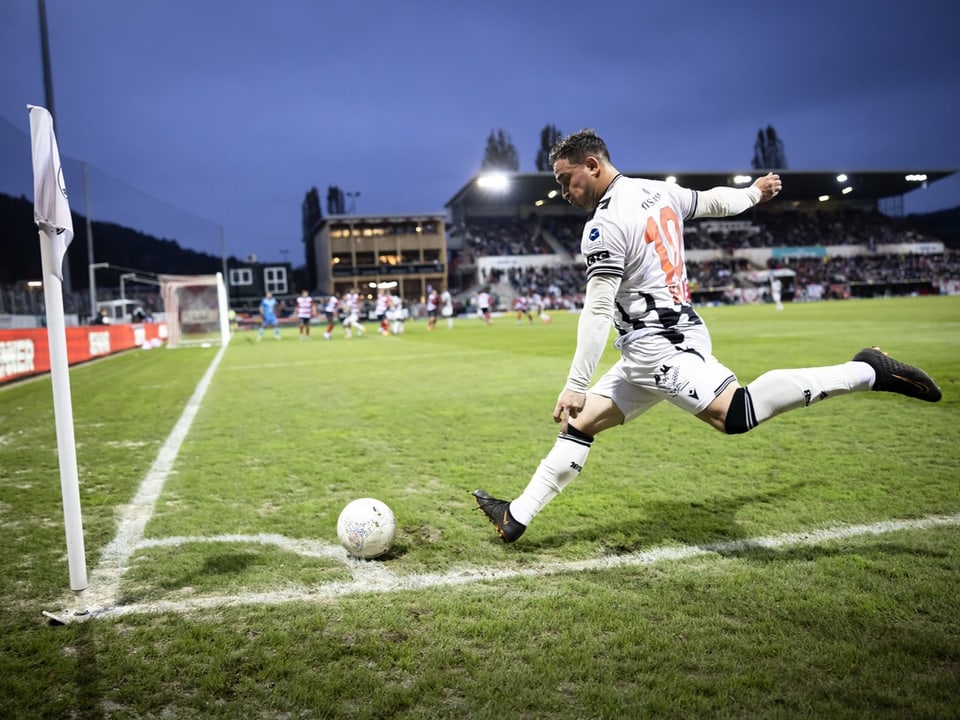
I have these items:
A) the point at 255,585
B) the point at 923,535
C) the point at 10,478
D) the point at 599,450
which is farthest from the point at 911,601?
the point at 10,478

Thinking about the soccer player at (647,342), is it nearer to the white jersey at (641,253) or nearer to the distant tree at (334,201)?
the white jersey at (641,253)

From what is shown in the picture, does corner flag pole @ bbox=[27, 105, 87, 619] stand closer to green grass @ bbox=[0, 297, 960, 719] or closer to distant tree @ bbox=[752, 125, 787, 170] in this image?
green grass @ bbox=[0, 297, 960, 719]

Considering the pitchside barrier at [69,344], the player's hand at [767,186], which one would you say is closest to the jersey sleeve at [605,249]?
the player's hand at [767,186]

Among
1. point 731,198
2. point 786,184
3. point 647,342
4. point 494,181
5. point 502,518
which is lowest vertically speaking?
point 502,518

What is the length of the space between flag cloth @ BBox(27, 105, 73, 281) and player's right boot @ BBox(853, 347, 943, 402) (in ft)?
13.0

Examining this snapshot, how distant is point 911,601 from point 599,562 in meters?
1.36

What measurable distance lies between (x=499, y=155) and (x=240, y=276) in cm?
3682

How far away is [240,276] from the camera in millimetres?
61844

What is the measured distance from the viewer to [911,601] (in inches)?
112

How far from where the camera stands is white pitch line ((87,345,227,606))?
3371 millimetres

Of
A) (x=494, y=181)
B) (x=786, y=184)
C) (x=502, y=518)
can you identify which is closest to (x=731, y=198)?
(x=502, y=518)

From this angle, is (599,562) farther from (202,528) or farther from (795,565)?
(202,528)

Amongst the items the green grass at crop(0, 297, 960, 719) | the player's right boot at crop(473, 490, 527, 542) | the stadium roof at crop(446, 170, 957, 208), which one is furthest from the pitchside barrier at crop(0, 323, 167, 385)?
the stadium roof at crop(446, 170, 957, 208)

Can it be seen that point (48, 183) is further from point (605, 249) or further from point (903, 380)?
point (903, 380)
